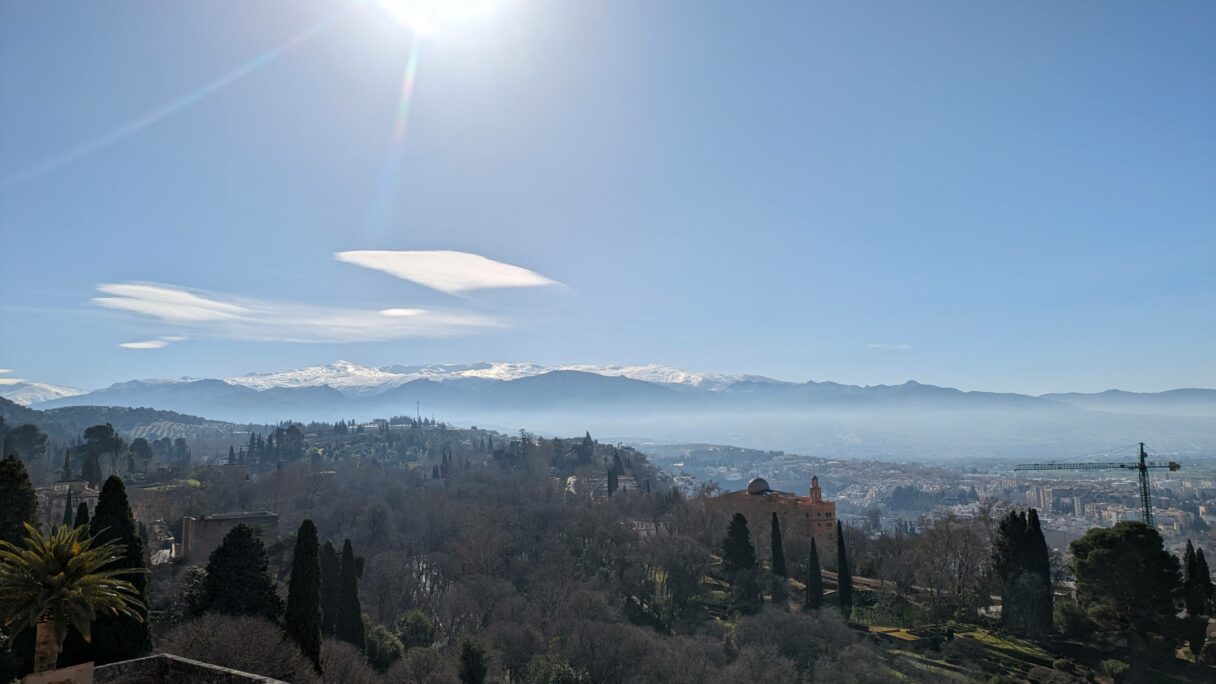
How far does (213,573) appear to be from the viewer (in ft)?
73.4

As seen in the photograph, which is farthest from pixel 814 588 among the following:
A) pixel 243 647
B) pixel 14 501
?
pixel 14 501

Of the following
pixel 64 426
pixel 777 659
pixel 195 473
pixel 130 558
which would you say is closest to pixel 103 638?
pixel 130 558

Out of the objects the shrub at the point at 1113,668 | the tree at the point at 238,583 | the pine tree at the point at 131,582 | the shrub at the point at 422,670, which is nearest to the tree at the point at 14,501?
the pine tree at the point at 131,582

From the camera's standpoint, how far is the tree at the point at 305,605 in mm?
21078

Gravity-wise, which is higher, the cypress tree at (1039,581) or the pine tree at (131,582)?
the pine tree at (131,582)

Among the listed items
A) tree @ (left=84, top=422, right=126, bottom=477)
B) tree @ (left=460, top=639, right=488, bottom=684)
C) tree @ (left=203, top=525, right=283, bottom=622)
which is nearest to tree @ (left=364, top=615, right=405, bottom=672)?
tree @ (left=460, top=639, right=488, bottom=684)

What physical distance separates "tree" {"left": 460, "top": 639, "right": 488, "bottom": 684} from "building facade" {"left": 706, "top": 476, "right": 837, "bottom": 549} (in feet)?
100

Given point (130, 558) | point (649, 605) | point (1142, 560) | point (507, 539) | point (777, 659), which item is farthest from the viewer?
point (507, 539)

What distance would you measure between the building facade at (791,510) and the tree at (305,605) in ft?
121

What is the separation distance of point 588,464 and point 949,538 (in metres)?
65.7

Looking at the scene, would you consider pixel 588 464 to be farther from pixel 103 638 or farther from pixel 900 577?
pixel 103 638

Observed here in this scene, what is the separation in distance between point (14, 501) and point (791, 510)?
157ft

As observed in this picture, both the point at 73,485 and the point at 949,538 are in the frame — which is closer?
the point at 949,538

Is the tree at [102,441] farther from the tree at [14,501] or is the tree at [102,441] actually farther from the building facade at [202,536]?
the tree at [14,501]
